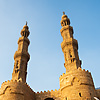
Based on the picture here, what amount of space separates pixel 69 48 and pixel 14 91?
1495 cm

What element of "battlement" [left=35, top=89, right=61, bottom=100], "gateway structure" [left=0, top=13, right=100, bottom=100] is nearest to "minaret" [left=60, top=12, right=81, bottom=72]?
"gateway structure" [left=0, top=13, right=100, bottom=100]

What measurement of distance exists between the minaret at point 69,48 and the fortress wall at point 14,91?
972 cm

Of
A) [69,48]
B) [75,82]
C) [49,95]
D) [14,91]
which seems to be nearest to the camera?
[14,91]

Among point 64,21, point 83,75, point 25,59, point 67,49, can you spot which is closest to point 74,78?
point 83,75

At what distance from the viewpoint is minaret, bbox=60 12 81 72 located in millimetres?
27438

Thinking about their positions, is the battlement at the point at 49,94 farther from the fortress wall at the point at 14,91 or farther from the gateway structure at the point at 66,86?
the fortress wall at the point at 14,91

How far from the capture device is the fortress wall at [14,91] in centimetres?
2048

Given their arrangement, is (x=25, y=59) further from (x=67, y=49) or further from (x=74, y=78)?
(x=74, y=78)

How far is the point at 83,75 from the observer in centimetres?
2252

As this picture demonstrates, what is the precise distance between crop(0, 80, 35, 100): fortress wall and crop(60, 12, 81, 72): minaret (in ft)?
31.9

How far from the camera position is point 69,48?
30.1m

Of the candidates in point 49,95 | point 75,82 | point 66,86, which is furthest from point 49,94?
point 75,82

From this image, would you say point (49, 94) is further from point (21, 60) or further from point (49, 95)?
point (21, 60)

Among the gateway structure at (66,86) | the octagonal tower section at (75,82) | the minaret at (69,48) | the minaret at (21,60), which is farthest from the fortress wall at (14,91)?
the minaret at (69,48)
